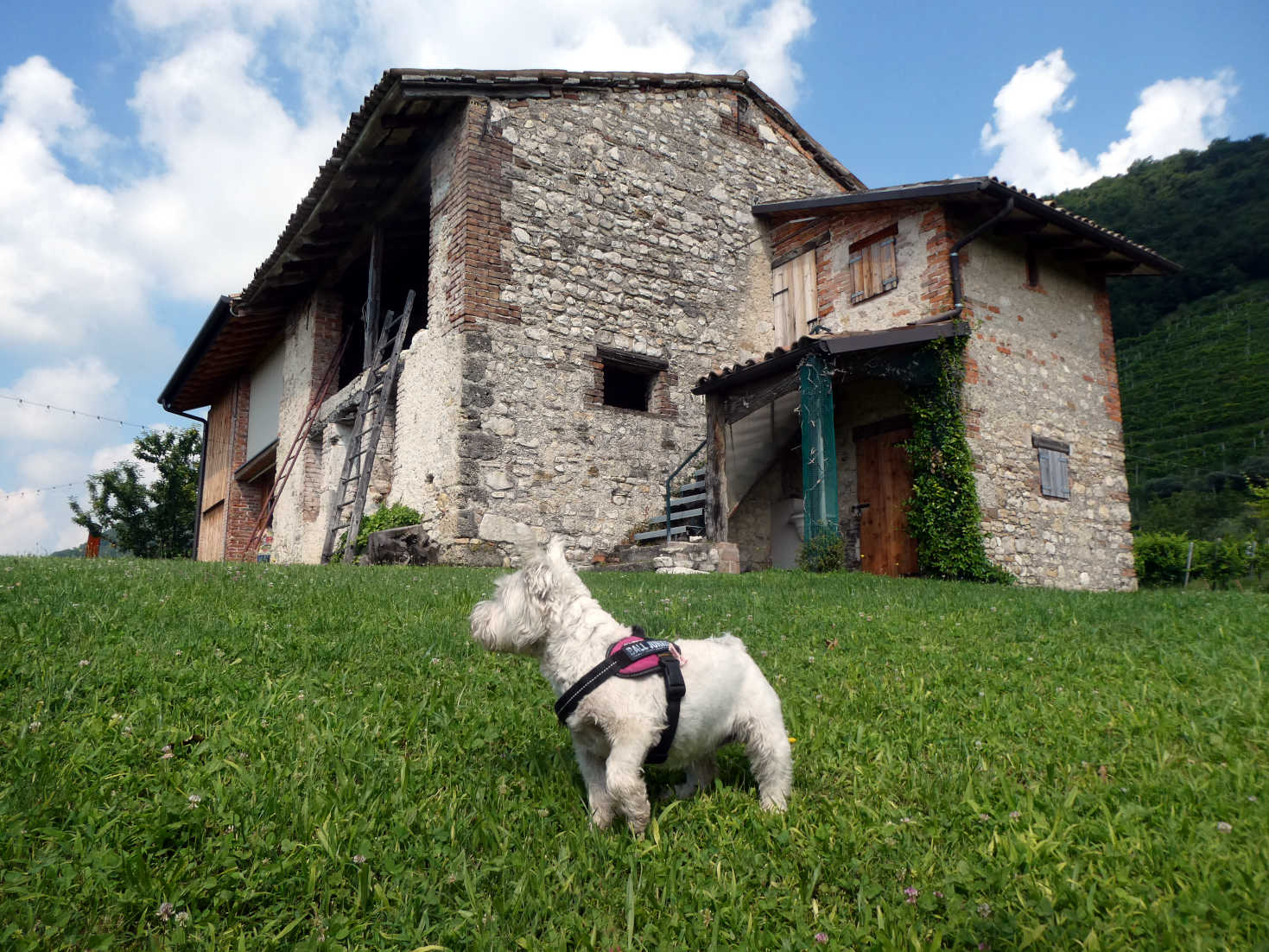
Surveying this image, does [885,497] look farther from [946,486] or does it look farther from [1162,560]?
[1162,560]

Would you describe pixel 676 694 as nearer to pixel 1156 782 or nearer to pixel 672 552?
pixel 1156 782

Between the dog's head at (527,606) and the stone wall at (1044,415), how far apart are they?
10155 mm

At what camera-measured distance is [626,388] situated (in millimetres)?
14227

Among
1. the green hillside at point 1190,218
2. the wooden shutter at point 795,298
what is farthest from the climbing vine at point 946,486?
the green hillside at point 1190,218

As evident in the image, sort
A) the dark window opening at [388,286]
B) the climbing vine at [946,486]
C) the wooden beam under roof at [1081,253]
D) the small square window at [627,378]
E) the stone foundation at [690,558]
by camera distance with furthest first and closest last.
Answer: the dark window opening at [388,286], the wooden beam under roof at [1081,253], the small square window at [627,378], the climbing vine at [946,486], the stone foundation at [690,558]

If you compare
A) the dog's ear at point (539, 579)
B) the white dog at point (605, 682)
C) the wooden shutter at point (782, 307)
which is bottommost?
the white dog at point (605, 682)

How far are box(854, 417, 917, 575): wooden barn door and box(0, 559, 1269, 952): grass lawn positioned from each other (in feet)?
24.3

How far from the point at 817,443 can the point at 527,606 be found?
27.8 feet

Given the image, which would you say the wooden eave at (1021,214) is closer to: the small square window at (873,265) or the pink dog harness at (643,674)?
the small square window at (873,265)

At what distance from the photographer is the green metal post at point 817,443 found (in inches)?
420

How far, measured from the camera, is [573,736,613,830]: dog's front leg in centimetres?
269

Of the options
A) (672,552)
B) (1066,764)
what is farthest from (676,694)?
(672,552)

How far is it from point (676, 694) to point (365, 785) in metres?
1.14

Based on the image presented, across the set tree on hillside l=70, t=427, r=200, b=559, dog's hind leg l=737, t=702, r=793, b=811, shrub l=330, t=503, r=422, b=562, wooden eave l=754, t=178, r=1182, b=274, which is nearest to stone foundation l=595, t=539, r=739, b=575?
shrub l=330, t=503, r=422, b=562
